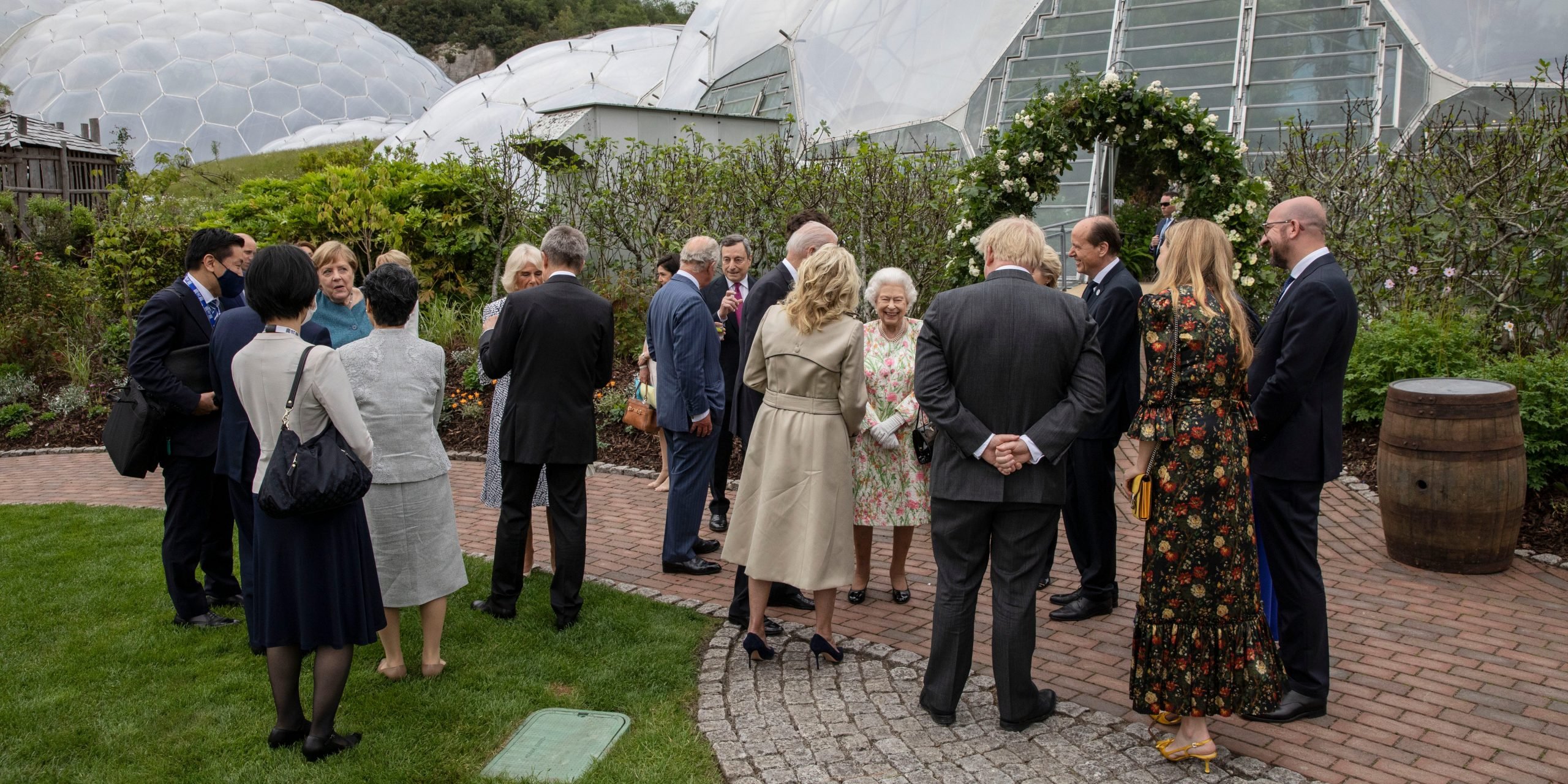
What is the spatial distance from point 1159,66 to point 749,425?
1053 centimetres

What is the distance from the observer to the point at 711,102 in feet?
62.8

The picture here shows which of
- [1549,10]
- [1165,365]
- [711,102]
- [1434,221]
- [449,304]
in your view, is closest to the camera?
[1165,365]

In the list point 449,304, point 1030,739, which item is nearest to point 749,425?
point 1030,739

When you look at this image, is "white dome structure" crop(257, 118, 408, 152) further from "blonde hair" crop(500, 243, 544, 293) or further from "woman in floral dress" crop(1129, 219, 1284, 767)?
"woman in floral dress" crop(1129, 219, 1284, 767)

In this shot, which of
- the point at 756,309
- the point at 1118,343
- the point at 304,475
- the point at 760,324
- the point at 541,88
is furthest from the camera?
the point at 541,88

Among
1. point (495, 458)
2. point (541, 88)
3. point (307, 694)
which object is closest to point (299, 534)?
point (307, 694)

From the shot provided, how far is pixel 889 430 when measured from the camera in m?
5.00

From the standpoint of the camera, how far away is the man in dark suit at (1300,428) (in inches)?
153

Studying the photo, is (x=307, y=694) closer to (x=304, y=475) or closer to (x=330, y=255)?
(x=304, y=475)

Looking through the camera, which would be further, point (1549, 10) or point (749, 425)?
point (1549, 10)

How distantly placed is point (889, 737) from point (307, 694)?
2.48 m

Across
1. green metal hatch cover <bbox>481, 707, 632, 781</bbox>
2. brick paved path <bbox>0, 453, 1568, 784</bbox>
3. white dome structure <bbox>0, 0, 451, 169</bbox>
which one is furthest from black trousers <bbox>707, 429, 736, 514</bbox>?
white dome structure <bbox>0, 0, 451, 169</bbox>

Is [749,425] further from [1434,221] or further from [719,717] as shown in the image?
[1434,221]

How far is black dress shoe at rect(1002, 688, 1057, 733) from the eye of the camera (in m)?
3.90
